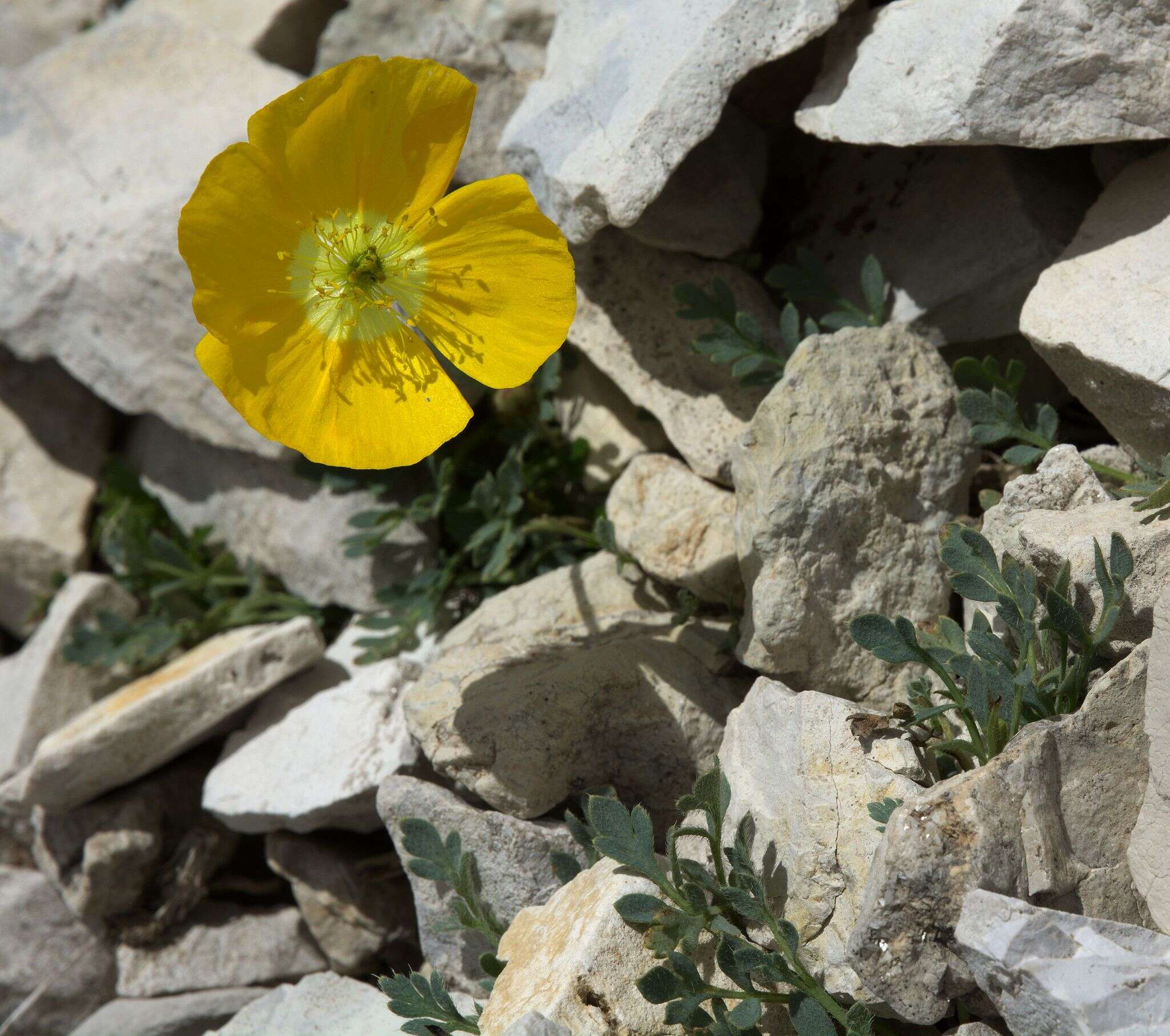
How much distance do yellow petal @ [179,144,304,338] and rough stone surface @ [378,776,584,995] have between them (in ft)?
4.27

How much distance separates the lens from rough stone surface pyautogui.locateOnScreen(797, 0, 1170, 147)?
8.93 ft

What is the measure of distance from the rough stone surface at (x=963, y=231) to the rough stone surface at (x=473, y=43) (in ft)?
4.04

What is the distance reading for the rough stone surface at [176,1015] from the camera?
11.4ft

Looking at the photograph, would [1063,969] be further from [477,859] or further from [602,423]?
[602,423]

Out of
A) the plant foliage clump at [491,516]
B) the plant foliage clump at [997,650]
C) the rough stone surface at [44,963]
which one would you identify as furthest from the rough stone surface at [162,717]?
the plant foliage clump at [997,650]

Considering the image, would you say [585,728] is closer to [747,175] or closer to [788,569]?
[788,569]

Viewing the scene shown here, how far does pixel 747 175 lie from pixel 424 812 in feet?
7.30

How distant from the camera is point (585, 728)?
118 inches

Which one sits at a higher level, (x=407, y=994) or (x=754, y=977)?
(x=407, y=994)

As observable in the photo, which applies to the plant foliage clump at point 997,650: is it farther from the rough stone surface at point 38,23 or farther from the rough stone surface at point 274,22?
the rough stone surface at point 38,23

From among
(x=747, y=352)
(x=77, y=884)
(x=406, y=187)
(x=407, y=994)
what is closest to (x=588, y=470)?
(x=747, y=352)

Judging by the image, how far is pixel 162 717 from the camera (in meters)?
3.57

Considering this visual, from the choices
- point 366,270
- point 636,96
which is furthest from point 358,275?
point 636,96

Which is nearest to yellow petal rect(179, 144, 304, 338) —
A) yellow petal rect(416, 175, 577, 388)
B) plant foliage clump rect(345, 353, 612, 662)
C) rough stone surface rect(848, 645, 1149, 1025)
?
yellow petal rect(416, 175, 577, 388)
